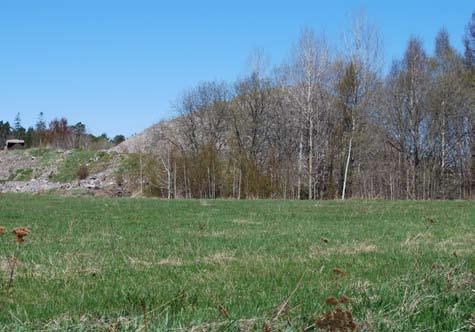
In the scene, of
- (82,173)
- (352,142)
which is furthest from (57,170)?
(352,142)

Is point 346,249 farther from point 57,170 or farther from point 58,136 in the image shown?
point 58,136

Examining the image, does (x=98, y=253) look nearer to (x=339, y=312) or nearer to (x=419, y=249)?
(x=419, y=249)

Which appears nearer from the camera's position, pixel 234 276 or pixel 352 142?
pixel 234 276

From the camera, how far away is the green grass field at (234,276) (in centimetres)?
294

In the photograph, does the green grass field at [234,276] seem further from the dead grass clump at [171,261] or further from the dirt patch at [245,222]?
the dirt patch at [245,222]

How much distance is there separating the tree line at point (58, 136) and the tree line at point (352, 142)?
22.7 metres

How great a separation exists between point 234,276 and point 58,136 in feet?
195

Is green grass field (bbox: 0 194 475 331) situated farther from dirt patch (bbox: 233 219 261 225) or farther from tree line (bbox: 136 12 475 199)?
tree line (bbox: 136 12 475 199)

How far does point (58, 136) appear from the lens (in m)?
61.0

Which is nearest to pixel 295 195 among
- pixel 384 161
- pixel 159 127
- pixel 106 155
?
pixel 384 161

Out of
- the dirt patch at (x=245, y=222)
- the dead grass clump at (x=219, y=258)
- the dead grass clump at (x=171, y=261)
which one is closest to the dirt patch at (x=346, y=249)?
the dead grass clump at (x=219, y=258)

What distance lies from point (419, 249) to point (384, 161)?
27586 mm

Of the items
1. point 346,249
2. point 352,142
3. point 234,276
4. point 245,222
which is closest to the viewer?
point 234,276

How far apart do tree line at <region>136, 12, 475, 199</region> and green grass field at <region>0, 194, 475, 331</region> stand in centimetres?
2215
